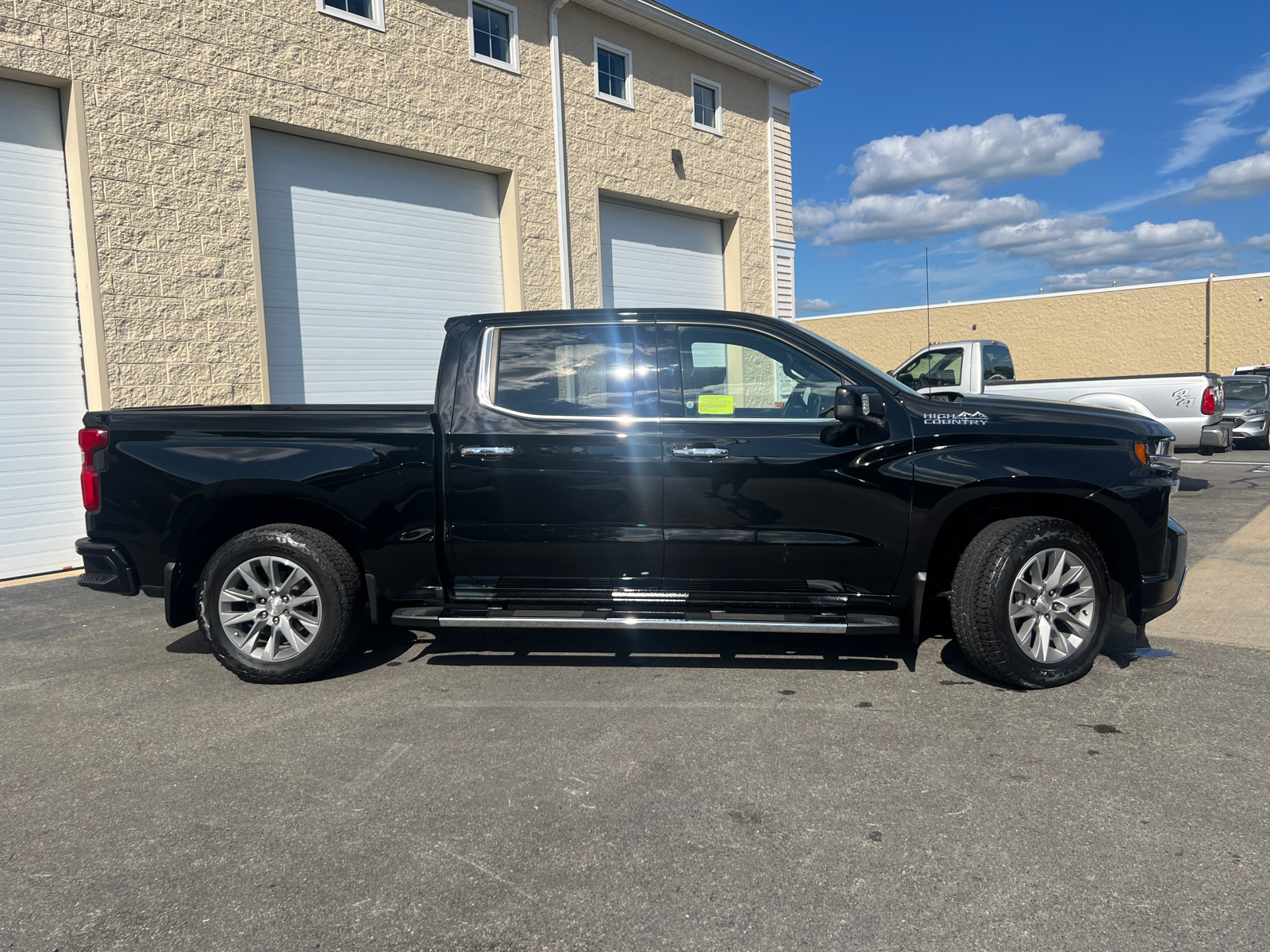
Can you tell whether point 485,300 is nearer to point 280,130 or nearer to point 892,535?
point 280,130

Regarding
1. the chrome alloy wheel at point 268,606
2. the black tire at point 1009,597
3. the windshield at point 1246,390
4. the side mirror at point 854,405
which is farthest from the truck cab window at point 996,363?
the chrome alloy wheel at point 268,606

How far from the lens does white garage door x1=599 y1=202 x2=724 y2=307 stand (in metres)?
13.0

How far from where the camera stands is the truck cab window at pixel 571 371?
459 centimetres

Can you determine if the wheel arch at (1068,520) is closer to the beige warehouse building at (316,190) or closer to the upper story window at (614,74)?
the beige warehouse building at (316,190)

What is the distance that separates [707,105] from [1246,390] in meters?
13.6

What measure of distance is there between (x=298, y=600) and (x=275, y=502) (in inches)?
22.0

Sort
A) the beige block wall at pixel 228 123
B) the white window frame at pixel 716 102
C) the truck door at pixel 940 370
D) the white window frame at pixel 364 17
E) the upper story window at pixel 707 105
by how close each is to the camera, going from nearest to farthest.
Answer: the beige block wall at pixel 228 123 → the white window frame at pixel 364 17 → the truck door at pixel 940 370 → the white window frame at pixel 716 102 → the upper story window at pixel 707 105

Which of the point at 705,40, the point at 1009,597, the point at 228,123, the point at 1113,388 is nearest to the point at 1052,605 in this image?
the point at 1009,597

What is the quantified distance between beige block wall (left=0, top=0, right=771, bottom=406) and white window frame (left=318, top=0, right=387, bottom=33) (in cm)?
7

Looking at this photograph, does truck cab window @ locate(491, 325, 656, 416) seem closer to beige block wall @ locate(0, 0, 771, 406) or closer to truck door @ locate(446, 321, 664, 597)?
truck door @ locate(446, 321, 664, 597)

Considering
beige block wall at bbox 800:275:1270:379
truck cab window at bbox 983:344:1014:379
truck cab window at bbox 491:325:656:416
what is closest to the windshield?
truck cab window at bbox 983:344:1014:379

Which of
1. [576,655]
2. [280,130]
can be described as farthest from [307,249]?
[576,655]

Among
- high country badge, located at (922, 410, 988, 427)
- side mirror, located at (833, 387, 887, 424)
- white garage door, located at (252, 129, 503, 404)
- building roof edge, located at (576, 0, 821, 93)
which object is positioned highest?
building roof edge, located at (576, 0, 821, 93)

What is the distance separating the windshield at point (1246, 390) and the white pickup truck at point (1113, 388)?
915 centimetres
